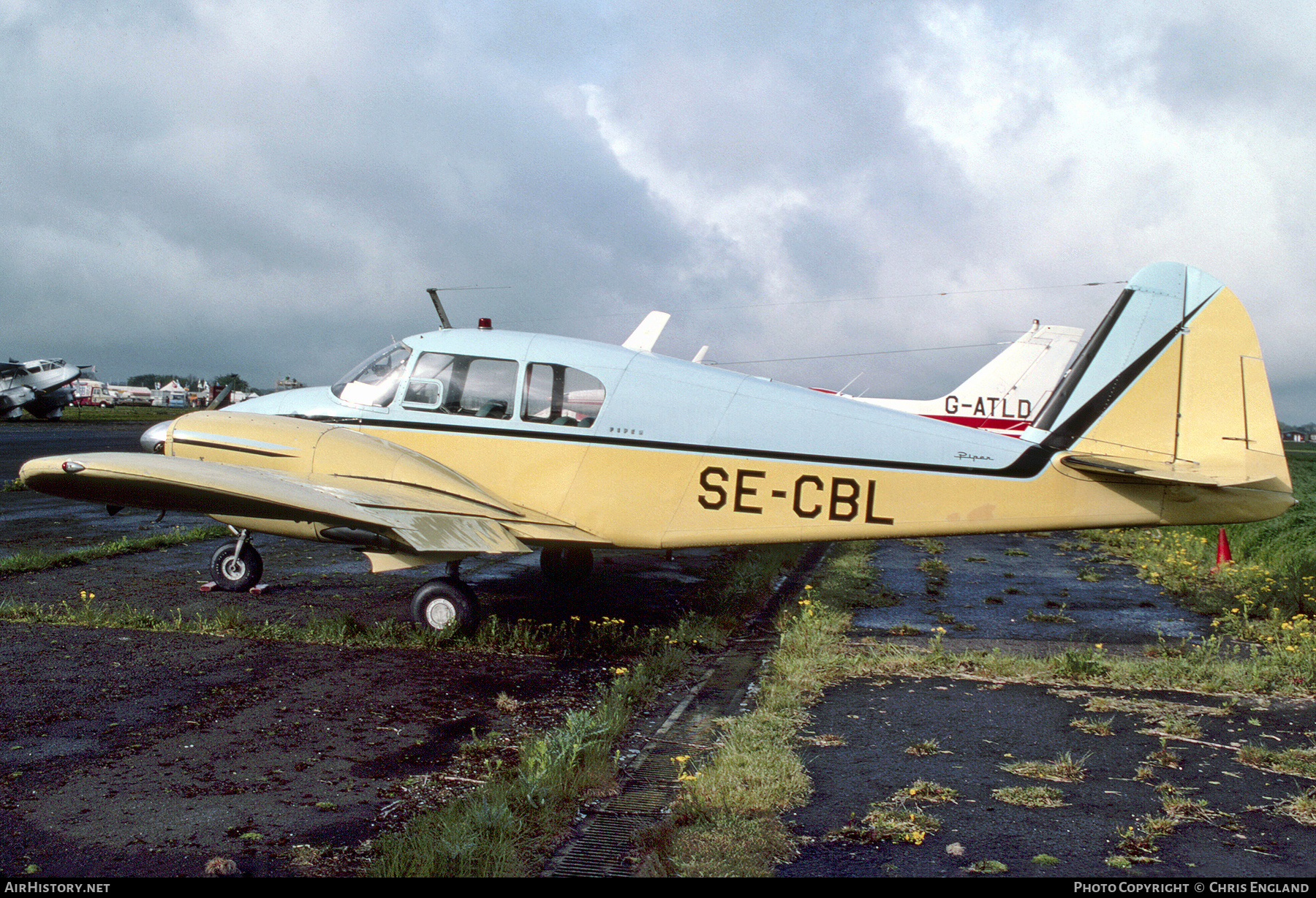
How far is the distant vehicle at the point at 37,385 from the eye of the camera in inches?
1820

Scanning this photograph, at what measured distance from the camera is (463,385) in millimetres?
8281

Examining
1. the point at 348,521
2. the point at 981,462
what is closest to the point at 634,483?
the point at 348,521

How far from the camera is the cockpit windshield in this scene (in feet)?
27.9

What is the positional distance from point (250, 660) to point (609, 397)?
12.6ft

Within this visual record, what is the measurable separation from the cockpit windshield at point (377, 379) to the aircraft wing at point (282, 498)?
1111 mm

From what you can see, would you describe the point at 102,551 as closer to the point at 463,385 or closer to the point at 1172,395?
the point at 463,385

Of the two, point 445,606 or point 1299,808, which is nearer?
point 1299,808

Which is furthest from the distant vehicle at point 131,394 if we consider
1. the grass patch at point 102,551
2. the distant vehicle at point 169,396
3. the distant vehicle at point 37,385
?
the grass patch at point 102,551

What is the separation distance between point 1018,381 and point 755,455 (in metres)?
14.3

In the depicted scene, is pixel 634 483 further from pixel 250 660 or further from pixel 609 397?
pixel 250 660

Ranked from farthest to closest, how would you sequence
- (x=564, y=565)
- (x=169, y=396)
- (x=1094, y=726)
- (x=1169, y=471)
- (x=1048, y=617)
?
(x=169, y=396), (x=564, y=565), (x=1048, y=617), (x=1169, y=471), (x=1094, y=726)

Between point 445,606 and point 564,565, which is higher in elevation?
point 564,565

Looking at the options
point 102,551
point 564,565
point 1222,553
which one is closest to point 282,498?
point 564,565

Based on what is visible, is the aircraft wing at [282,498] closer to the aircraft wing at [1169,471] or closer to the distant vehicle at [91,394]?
the aircraft wing at [1169,471]
